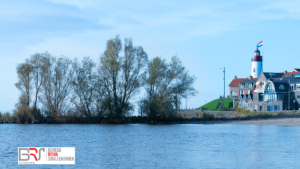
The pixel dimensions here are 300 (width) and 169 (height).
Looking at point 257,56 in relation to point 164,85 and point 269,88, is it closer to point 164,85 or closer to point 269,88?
point 269,88

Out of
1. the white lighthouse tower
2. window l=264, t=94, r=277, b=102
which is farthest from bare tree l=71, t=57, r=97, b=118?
the white lighthouse tower

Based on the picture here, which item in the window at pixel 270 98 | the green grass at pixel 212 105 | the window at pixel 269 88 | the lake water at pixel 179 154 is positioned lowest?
the lake water at pixel 179 154

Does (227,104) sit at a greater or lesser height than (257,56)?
lesser

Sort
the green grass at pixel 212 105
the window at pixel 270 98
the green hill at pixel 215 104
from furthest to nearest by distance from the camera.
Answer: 1. the green grass at pixel 212 105
2. the green hill at pixel 215 104
3. the window at pixel 270 98

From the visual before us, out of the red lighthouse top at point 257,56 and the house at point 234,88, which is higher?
the red lighthouse top at point 257,56

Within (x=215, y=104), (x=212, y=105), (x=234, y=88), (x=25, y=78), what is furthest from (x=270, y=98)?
(x=25, y=78)

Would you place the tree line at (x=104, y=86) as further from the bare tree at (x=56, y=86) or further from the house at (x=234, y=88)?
the house at (x=234, y=88)

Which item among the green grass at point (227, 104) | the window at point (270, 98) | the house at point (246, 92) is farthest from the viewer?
the green grass at point (227, 104)

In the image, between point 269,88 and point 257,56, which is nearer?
point 269,88

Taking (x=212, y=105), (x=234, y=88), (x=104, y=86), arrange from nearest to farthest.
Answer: (x=104, y=86)
(x=212, y=105)
(x=234, y=88)

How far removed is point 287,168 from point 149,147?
11.5 metres

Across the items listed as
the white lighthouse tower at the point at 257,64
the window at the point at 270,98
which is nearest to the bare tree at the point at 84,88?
the window at the point at 270,98

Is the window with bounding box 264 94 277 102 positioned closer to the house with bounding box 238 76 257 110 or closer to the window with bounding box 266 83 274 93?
the window with bounding box 266 83 274 93

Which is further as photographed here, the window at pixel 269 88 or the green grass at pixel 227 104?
the green grass at pixel 227 104
